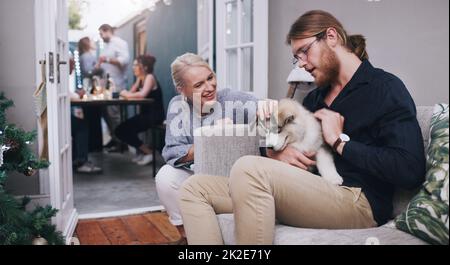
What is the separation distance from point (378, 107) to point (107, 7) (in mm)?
2398

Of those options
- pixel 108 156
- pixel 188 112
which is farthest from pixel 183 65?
pixel 108 156

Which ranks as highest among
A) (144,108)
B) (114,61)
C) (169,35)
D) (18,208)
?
(169,35)

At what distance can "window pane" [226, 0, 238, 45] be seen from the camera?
7.84ft

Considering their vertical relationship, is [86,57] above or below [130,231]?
above

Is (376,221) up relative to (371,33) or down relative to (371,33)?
down

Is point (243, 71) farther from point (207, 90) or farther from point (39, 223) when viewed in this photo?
point (39, 223)

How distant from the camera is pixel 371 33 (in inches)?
56.5

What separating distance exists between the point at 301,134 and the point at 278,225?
0.94 ft

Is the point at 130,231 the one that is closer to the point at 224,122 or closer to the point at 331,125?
the point at 224,122

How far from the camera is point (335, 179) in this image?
1.30 metres

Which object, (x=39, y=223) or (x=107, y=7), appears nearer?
(x=39, y=223)

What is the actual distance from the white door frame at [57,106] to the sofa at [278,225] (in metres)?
0.85

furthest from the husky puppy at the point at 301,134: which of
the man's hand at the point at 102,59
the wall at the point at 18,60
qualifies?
the man's hand at the point at 102,59
